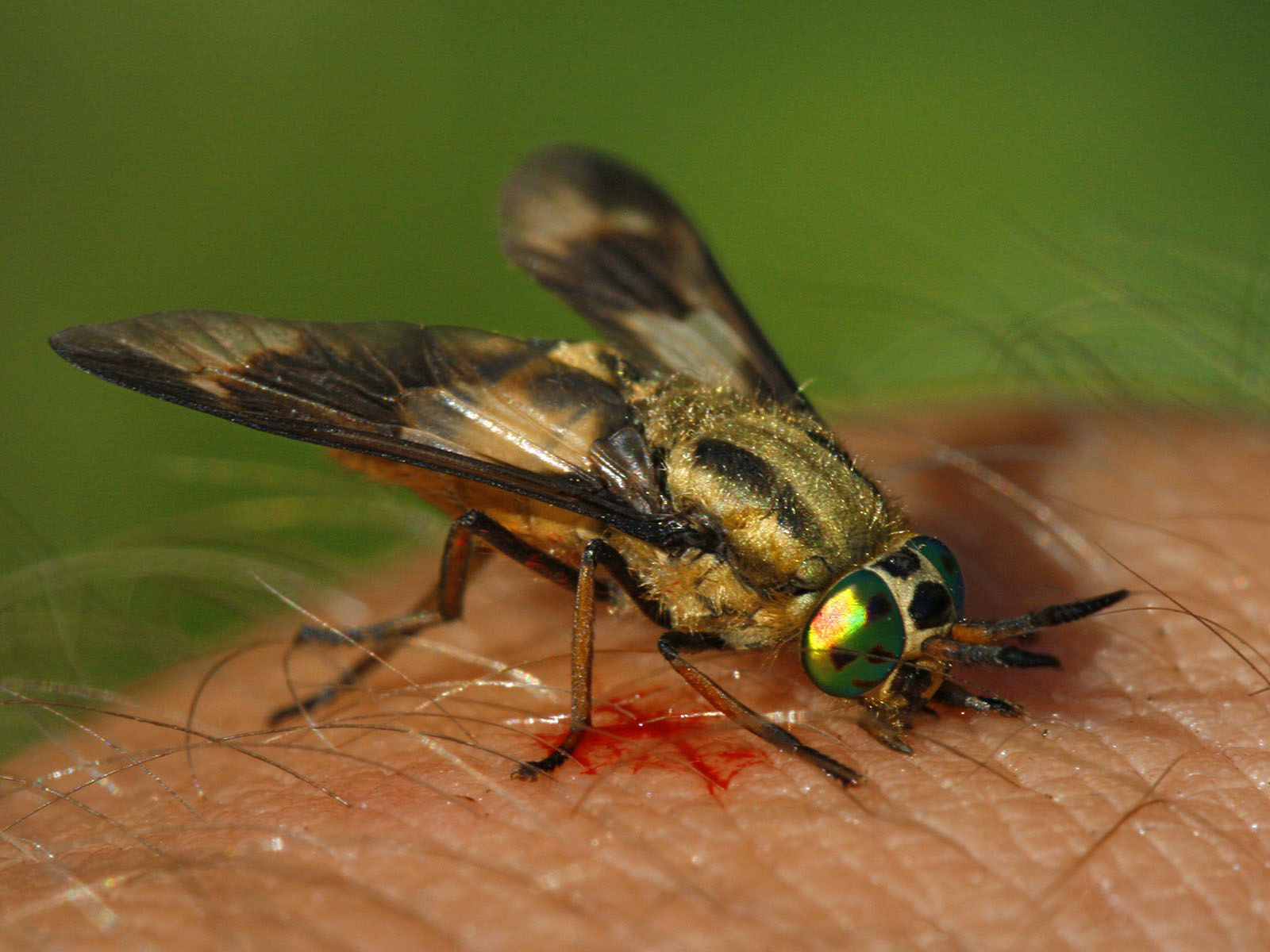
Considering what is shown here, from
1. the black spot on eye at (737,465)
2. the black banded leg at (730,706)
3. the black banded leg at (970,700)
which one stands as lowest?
the black banded leg at (730,706)

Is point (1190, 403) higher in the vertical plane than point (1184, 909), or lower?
higher

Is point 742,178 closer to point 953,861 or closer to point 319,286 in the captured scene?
point 319,286

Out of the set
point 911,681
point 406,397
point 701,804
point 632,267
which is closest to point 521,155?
point 632,267

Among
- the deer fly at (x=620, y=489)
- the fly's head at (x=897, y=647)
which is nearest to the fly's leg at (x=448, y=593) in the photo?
the deer fly at (x=620, y=489)

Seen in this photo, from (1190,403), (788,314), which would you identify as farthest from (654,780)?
(788,314)

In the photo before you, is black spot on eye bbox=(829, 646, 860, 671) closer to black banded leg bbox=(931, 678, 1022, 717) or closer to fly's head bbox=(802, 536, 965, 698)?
fly's head bbox=(802, 536, 965, 698)

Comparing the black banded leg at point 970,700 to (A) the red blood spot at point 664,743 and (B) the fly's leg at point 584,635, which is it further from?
(B) the fly's leg at point 584,635
